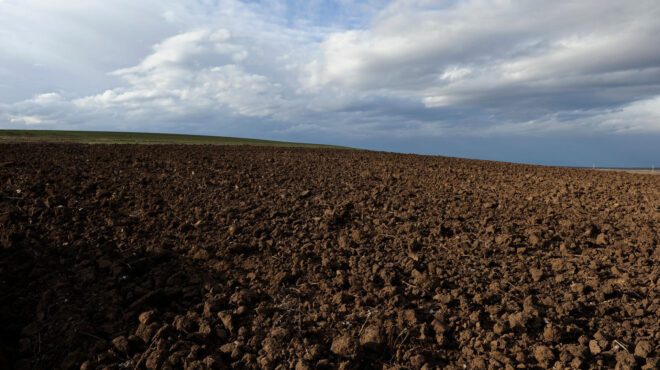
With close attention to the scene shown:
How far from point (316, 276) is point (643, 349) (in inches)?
128

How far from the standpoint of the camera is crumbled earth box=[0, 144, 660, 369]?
3.53m

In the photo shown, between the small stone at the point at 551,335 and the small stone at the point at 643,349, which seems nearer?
the small stone at the point at 643,349

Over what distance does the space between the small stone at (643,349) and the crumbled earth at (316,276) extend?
0.01 meters

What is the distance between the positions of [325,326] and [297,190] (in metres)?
4.52

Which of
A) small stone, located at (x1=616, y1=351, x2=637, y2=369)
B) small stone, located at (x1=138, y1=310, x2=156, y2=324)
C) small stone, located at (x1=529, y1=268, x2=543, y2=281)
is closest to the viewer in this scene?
small stone, located at (x1=616, y1=351, x2=637, y2=369)

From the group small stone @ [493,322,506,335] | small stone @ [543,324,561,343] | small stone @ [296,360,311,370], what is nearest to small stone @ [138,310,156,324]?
small stone @ [296,360,311,370]

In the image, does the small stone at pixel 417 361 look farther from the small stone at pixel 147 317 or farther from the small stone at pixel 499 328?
the small stone at pixel 147 317

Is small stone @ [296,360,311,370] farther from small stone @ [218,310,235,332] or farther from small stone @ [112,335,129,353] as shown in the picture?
small stone @ [112,335,129,353]

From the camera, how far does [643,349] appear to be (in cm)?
332

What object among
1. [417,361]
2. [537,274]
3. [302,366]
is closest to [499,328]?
[417,361]

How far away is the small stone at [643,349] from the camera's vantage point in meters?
3.29

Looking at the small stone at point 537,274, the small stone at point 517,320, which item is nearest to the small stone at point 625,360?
the small stone at point 517,320

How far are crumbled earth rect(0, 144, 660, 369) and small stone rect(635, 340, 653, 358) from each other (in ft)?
0.04

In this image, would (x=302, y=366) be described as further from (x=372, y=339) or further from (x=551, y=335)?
(x=551, y=335)
